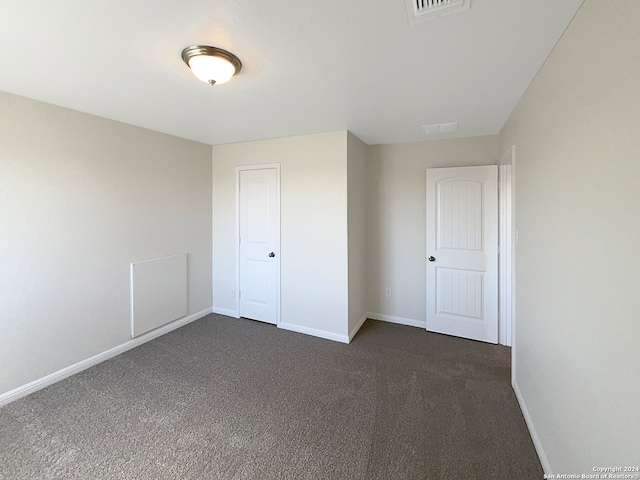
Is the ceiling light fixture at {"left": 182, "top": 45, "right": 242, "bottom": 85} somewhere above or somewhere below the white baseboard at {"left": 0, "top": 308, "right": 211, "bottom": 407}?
above

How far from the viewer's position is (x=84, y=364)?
2771 mm

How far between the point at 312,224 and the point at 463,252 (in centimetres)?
184

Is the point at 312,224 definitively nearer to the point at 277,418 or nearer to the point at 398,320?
the point at 398,320

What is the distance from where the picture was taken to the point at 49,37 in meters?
1.52

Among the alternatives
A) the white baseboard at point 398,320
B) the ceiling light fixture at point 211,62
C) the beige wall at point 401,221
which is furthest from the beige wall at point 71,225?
the white baseboard at point 398,320

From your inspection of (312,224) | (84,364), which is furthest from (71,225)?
(312,224)

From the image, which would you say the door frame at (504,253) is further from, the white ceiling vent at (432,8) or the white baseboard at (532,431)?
the white ceiling vent at (432,8)

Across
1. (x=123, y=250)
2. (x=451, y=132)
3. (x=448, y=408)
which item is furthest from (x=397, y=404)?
(x=123, y=250)

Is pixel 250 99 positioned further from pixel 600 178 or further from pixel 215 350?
pixel 215 350

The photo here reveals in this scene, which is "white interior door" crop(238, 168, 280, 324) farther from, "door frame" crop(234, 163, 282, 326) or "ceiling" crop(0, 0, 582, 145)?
"ceiling" crop(0, 0, 582, 145)

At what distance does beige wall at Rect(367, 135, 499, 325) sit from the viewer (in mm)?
3715

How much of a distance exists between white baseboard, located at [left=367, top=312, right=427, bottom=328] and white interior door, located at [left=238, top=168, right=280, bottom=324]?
55.0 inches

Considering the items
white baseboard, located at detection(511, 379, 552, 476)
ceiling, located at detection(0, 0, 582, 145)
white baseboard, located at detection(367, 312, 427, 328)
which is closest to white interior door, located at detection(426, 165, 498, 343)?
white baseboard, located at detection(367, 312, 427, 328)

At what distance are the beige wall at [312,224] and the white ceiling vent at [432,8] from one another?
6.30 ft
